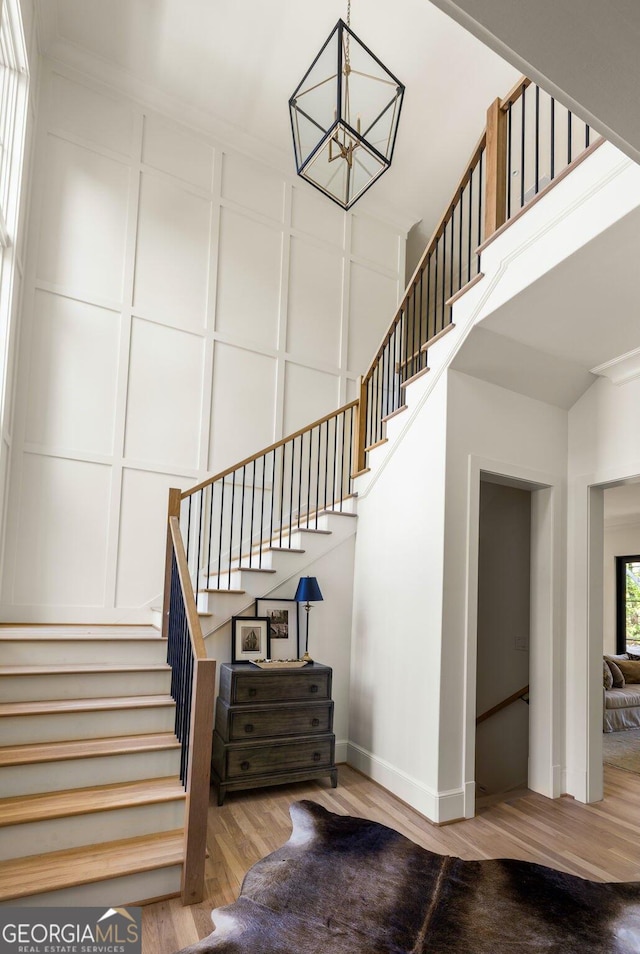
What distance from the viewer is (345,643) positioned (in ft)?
15.5

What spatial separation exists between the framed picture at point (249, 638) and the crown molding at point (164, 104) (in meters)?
4.81

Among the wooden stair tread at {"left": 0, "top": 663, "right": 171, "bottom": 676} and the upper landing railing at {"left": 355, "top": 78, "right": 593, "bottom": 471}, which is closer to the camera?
the wooden stair tread at {"left": 0, "top": 663, "right": 171, "bottom": 676}

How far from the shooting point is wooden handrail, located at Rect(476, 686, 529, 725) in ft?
15.4

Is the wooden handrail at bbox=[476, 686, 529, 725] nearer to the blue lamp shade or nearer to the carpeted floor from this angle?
the carpeted floor

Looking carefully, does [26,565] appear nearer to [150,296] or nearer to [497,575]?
[150,296]

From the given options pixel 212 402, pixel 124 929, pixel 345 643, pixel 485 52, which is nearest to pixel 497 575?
pixel 345 643

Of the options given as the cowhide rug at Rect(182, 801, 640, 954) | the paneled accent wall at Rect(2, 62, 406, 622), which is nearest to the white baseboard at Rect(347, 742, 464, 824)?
the cowhide rug at Rect(182, 801, 640, 954)

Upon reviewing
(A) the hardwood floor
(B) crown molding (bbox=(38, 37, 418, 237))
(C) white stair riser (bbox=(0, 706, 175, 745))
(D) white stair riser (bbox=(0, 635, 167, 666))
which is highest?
(B) crown molding (bbox=(38, 37, 418, 237))

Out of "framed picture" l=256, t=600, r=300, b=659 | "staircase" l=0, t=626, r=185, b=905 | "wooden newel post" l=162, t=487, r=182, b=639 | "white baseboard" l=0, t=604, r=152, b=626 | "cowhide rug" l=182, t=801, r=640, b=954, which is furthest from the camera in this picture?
"white baseboard" l=0, t=604, r=152, b=626

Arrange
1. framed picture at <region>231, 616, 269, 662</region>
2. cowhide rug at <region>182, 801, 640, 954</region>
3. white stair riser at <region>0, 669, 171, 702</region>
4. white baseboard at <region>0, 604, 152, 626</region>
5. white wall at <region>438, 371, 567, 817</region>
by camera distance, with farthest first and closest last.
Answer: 1. white baseboard at <region>0, 604, 152, 626</region>
2. framed picture at <region>231, 616, 269, 662</region>
3. white wall at <region>438, 371, 567, 817</region>
4. white stair riser at <region>0, 669, 171, 702</region>
5. cowhide rug at <region>182, 801, 640, 954</region>

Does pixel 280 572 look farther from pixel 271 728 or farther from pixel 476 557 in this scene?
pixel 476 557

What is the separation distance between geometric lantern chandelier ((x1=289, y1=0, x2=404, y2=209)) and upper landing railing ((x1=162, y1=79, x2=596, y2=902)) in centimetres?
67

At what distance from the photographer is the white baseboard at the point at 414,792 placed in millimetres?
3551

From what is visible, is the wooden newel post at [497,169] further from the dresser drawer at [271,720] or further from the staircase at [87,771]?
the staircase at [87,771]
